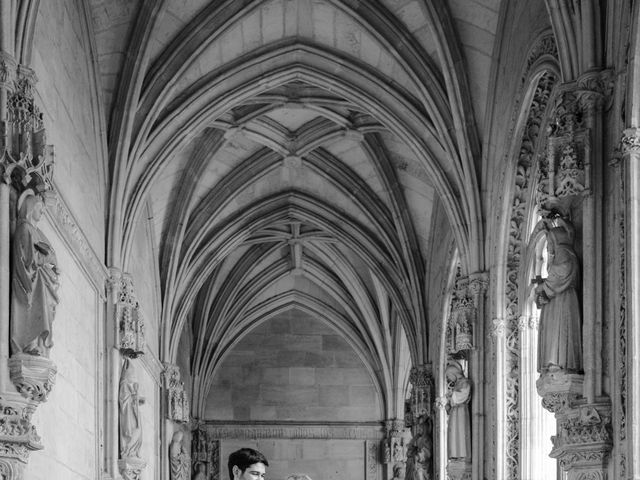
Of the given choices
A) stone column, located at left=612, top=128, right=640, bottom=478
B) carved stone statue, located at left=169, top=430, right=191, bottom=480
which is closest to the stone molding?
carved stone statue, located at left=169, top=430, right=191, bottom=480

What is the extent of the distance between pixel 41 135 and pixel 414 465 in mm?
13568

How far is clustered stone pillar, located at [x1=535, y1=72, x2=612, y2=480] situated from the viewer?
11.9 m

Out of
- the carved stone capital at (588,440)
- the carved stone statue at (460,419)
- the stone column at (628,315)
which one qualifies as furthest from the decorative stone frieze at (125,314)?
the stone column at (628,315)

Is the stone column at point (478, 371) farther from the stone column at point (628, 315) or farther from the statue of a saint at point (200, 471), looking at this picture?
the statue of a saint at point (200, 471)

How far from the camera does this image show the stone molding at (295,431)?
111ft

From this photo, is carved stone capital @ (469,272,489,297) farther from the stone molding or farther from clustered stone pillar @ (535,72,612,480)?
the stone molding

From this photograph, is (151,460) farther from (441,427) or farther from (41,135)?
(41,135)

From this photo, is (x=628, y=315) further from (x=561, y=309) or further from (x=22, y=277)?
(x=22, y=277)

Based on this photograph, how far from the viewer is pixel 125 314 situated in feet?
60.2

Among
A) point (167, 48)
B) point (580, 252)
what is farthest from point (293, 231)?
point (580, 252)

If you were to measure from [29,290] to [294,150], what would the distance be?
1376cm

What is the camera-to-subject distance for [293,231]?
30.0 metres

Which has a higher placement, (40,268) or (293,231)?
(293,231)

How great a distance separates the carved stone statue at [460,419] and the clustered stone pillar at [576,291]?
6072 mm
